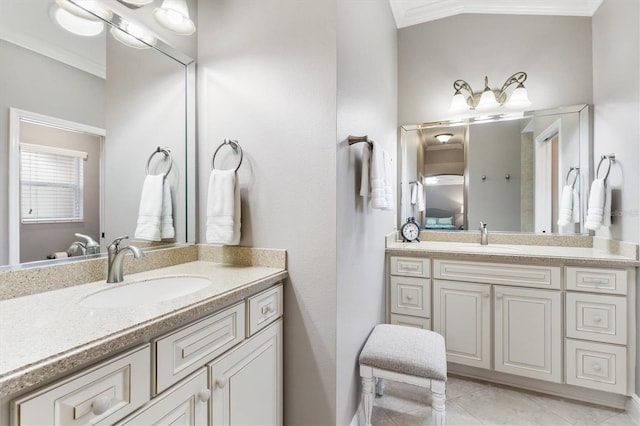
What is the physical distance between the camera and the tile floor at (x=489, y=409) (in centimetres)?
169

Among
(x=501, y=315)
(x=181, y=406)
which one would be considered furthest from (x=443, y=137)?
(x=181, y=406)

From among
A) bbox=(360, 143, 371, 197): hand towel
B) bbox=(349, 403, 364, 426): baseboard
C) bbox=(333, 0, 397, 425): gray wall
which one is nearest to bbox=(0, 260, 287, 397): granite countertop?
bbox=(333, 0, 397, 425): gray wall

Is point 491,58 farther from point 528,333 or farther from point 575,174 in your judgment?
point 528,333

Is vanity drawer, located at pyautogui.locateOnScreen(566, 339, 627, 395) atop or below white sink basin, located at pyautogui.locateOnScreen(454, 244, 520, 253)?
below

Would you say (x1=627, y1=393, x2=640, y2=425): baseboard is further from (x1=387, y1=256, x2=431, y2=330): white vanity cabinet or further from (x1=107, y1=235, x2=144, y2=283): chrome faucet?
(x1=107, y1=235, x2=144, y2=283): chrome faucet

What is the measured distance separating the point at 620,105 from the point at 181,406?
9.04 ft

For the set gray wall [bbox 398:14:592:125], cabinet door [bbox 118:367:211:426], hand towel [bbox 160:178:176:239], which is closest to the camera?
cabinet door [bbox 118:367:211:426]

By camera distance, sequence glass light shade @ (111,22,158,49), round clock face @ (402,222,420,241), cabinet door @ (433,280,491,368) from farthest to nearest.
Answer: round clock face @ (402,222,420,241) → cabinet door @ (433,280,491,368) → glass light shade @ (111,22,158,49)

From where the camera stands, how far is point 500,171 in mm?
2480

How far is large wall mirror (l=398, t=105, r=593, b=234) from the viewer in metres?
2.24

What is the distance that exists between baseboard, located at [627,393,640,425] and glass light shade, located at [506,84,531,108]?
200 cm

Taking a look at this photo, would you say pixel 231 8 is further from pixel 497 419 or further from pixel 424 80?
pixel 497 419

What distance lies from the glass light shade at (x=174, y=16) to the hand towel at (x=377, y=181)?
1122 millimetres

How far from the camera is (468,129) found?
8.30ft
